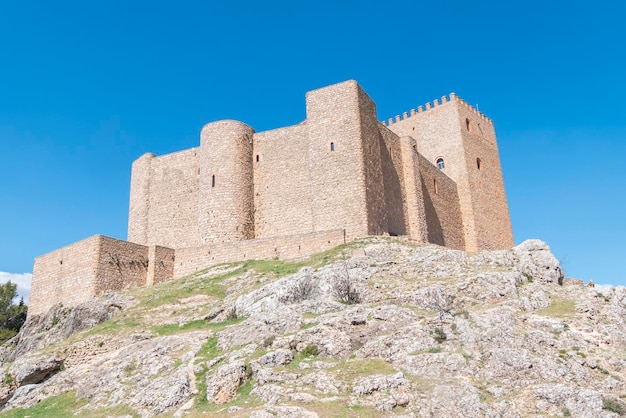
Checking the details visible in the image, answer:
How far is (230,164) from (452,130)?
17257 millimetres

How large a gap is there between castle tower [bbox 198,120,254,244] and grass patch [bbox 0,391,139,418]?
13850 mm

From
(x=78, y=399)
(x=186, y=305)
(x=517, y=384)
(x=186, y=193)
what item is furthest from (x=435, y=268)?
(x=186, y=193)

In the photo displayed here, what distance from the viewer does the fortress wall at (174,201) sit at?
3350cm

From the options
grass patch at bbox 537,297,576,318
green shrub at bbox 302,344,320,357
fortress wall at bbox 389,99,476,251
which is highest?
fortress wall at bbox 389,99,476,251

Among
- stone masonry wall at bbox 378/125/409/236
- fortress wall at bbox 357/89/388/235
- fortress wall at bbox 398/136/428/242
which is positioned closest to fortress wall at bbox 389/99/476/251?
fortress wall at bbox 398/136/428/242

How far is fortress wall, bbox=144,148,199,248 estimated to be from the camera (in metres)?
33.5

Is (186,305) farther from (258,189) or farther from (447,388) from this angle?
(447,388)

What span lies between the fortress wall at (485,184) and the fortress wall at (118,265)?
20955mm

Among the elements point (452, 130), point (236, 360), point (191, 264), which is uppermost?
point (452, 130)

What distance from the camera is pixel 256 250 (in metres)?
26.9

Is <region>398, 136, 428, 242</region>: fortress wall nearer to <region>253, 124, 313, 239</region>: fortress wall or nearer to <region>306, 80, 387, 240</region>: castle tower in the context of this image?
<region>306, 80, 387, 240</region>: castle tower

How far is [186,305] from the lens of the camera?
22.5 meters

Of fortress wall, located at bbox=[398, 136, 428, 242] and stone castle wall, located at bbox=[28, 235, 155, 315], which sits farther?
fortress wall, located at bbox=[398, 136, 428, 242]

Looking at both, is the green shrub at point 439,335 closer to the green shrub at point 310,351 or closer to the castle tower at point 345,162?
the green shrub at point 310,351
